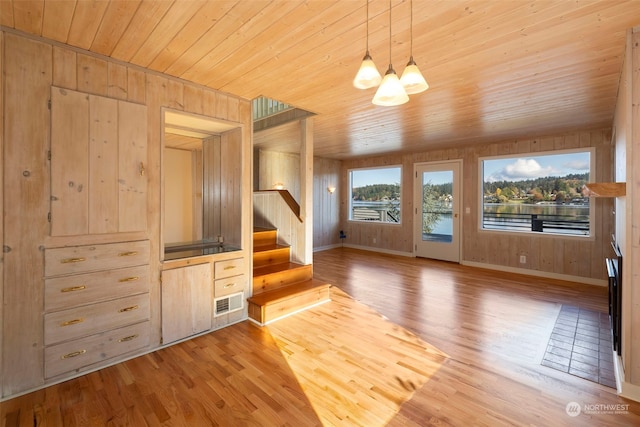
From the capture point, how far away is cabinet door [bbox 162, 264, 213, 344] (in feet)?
9.29

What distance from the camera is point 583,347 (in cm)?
281

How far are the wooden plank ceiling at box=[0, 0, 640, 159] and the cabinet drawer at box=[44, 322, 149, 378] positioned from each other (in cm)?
232

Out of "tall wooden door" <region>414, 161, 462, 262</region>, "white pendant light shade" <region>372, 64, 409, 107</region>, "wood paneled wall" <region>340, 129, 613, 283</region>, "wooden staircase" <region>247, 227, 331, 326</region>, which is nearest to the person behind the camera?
"white pendant light shade" <region>372, 64, 409, 107</region>

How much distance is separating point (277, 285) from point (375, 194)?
498 centimetres

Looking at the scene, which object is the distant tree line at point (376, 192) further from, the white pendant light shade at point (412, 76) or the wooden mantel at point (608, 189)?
the white pendant light shade at point (412, 76)

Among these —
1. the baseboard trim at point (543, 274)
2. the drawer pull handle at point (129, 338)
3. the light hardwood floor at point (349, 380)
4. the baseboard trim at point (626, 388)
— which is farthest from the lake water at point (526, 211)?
Result: the drawer pull handle at point (129, 338)

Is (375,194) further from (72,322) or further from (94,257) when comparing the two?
(72,322)

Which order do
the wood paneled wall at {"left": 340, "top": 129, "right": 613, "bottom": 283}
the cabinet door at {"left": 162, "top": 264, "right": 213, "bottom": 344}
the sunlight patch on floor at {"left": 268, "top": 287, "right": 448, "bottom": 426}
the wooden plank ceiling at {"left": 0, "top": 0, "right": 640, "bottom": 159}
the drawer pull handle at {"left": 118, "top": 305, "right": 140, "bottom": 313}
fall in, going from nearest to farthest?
the wooden plank ceiling at {"left": 0, "top": 0, "right": 640, "bottom": 159}
the sunlight patch on floor at {"left": 268, "top": 287, "right": 448, "bottom": 426}
the drawer pull handle at {"left": 118, "top": 305, "right": 140, "bottom": 313}
the cabinet door at {"left": 162, "top": 264, "right": 213, "bottom": 344}
the wood paneled wall at {"left": 340, "top": 129, "right": 613, "bottom": 283}

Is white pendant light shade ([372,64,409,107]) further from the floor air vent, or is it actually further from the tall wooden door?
the tall wooden door

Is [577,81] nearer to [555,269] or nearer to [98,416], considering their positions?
[555,269]

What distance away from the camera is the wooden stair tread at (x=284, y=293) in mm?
3422

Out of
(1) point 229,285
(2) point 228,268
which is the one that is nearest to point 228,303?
(1) point 229,285

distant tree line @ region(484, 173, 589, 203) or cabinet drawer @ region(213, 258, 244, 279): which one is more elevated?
distant tree line @ region(484, 173, 589, 203)

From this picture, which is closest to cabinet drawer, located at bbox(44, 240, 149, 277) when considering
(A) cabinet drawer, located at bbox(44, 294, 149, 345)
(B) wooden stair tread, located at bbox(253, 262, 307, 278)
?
(A) cabinet drawer, located at bbox(44, 294, 149, 345)
